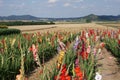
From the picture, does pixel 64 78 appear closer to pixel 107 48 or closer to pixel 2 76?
pixel 2 76

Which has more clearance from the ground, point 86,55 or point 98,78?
point 98,78

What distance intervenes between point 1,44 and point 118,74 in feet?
15.6

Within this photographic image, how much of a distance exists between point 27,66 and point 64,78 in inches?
229

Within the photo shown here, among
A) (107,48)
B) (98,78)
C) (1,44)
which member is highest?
(98,78)

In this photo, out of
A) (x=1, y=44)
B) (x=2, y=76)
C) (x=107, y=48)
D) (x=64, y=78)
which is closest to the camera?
(x=64, y=78)

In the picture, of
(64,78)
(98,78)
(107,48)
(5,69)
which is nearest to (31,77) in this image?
(5,69)

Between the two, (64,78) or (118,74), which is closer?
(64,78)

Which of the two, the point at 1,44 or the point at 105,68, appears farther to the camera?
the point at 1,44

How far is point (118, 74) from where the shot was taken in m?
9.50

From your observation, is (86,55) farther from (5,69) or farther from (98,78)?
(98,78)

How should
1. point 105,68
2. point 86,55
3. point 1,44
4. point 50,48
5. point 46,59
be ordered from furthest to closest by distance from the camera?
1. point 50,48
2. point 46,59
3. point 1,44
4. point 105,68
5. point 86,55

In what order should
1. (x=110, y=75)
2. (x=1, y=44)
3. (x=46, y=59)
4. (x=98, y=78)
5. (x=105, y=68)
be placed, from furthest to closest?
1. (x=46, y=59)
2. (x=1, y=44)
3. (x=105, y=68)
4. (x=110, y=75)
5. (x=98, y=78)

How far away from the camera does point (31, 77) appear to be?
890cm

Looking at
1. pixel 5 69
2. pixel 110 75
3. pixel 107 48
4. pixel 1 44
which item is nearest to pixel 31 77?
pixel 5 69
